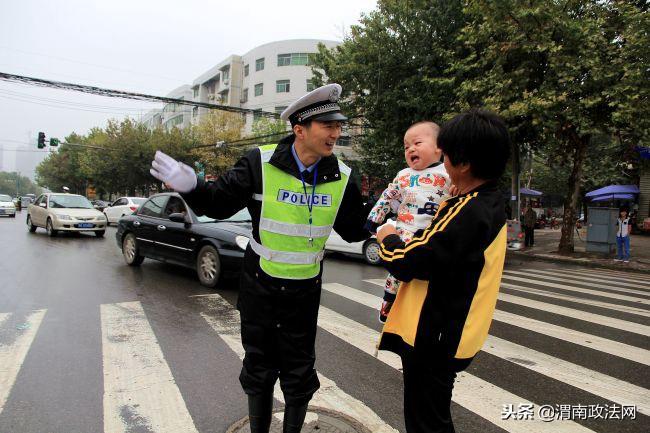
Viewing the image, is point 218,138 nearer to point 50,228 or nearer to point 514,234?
point 50,228

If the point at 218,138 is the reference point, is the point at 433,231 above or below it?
below

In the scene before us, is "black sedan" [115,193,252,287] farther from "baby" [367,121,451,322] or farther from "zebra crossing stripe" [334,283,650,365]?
"baby" [367,121,451,322]

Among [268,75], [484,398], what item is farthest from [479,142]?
[268,75]

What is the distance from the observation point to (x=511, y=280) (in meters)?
9.12

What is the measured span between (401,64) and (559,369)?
13.4 m

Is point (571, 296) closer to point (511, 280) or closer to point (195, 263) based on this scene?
point (511, 280)

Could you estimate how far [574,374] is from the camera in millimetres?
3785

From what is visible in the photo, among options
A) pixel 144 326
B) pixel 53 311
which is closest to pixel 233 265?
pixel 144 326

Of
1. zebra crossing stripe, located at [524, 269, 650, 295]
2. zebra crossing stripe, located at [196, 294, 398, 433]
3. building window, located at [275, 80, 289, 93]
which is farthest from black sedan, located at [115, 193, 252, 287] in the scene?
building window, located at [275, 80, 289, 93]

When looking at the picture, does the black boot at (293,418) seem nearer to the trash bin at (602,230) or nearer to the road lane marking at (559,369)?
the road lane marking at (559,369)

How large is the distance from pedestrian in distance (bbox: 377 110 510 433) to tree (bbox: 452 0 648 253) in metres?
11.6

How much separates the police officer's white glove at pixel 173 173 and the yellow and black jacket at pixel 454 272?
936mm

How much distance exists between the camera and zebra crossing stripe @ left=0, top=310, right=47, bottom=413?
132 inches

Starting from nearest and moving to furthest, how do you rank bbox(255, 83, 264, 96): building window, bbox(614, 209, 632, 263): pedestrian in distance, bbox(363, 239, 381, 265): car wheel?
1. bbox(363, 239, 381, 265): car wheel
2. bbox(614, 209, 632, 263): pedestrian in distance
3. bbox(255, 83, 264, 96): building window
